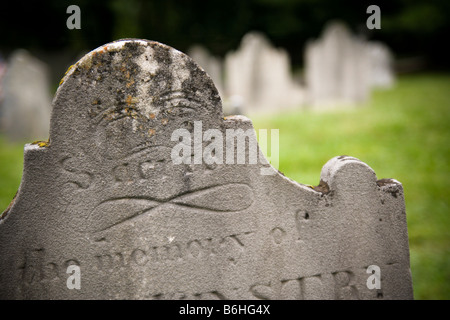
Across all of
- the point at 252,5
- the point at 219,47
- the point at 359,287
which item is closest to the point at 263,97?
the point at 359,287

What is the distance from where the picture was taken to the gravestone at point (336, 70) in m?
11.8

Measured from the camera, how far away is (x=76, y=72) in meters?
2.11

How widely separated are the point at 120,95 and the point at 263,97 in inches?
402

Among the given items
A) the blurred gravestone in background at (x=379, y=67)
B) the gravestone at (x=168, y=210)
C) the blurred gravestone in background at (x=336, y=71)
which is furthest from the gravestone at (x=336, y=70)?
the gravestone at (x=168, y=210)

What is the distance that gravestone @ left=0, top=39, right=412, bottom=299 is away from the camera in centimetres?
218

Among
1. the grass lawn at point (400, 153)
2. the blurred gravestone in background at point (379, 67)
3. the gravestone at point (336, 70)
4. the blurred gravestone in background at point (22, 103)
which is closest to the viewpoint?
the grass lawn at point (400, 153)

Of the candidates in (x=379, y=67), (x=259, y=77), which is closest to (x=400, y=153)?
(x=259, y=77)

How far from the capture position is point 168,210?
2348 millimetres

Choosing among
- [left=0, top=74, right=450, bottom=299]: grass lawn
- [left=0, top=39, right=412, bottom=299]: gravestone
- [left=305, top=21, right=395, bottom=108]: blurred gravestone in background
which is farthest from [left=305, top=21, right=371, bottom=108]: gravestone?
[left=0, top=39, right=412, bottom=299]: gravestone

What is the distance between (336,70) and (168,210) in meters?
10.7

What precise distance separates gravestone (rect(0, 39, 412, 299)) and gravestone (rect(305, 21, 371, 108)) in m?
9.62

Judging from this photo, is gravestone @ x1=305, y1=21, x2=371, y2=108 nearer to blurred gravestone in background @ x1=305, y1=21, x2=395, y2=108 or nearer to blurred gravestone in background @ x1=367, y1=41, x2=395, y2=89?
blurred gravestone in background @ x1=305, y1=21, x2=395, y2=108

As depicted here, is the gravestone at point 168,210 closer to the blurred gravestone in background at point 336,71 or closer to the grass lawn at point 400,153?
the grass lawn at point 400,153

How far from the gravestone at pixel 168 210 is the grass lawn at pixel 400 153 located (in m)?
1.56
